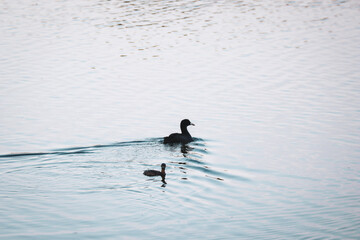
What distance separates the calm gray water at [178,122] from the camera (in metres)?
11.5

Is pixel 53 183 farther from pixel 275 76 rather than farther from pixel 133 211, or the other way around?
pixel 275 76

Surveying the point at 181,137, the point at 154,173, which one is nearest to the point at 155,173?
the point at 154,173

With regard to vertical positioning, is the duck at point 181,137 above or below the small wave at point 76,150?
above

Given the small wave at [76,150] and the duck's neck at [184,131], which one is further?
the duck's neck at [184,131]

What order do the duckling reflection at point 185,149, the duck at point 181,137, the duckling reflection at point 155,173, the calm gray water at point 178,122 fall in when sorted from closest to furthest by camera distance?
the calm gray water at point 178,122 < the duckling reflection at point 155,173 < the duckling reflection at point 185,149 < the duck at point 181,137

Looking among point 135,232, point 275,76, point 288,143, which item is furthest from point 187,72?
point 135,232

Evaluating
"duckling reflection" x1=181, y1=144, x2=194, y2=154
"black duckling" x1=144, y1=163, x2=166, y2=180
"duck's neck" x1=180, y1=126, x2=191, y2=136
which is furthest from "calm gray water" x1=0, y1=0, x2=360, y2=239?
"duck's neck" x1=180, y1=126, x2=191, y2=136

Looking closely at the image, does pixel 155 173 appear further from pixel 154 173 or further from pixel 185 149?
pixel 185 149

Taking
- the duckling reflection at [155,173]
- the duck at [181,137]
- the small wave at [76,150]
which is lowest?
the duckling reflection at [155,173]

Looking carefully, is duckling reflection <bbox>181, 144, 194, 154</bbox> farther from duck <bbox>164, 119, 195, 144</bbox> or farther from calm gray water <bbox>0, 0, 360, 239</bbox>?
duck <bbox>164, 119, 195, 144</bbox>

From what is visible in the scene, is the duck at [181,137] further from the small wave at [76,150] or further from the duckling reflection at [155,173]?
the duckling reflection at [155,173]

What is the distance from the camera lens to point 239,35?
103ft

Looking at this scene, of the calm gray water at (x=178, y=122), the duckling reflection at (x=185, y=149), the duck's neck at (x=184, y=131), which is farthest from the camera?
the duck's neck at (x=184, y=131)

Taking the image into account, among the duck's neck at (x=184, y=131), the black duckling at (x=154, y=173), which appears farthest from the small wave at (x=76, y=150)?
the black duckling at (x=154, y=173)
